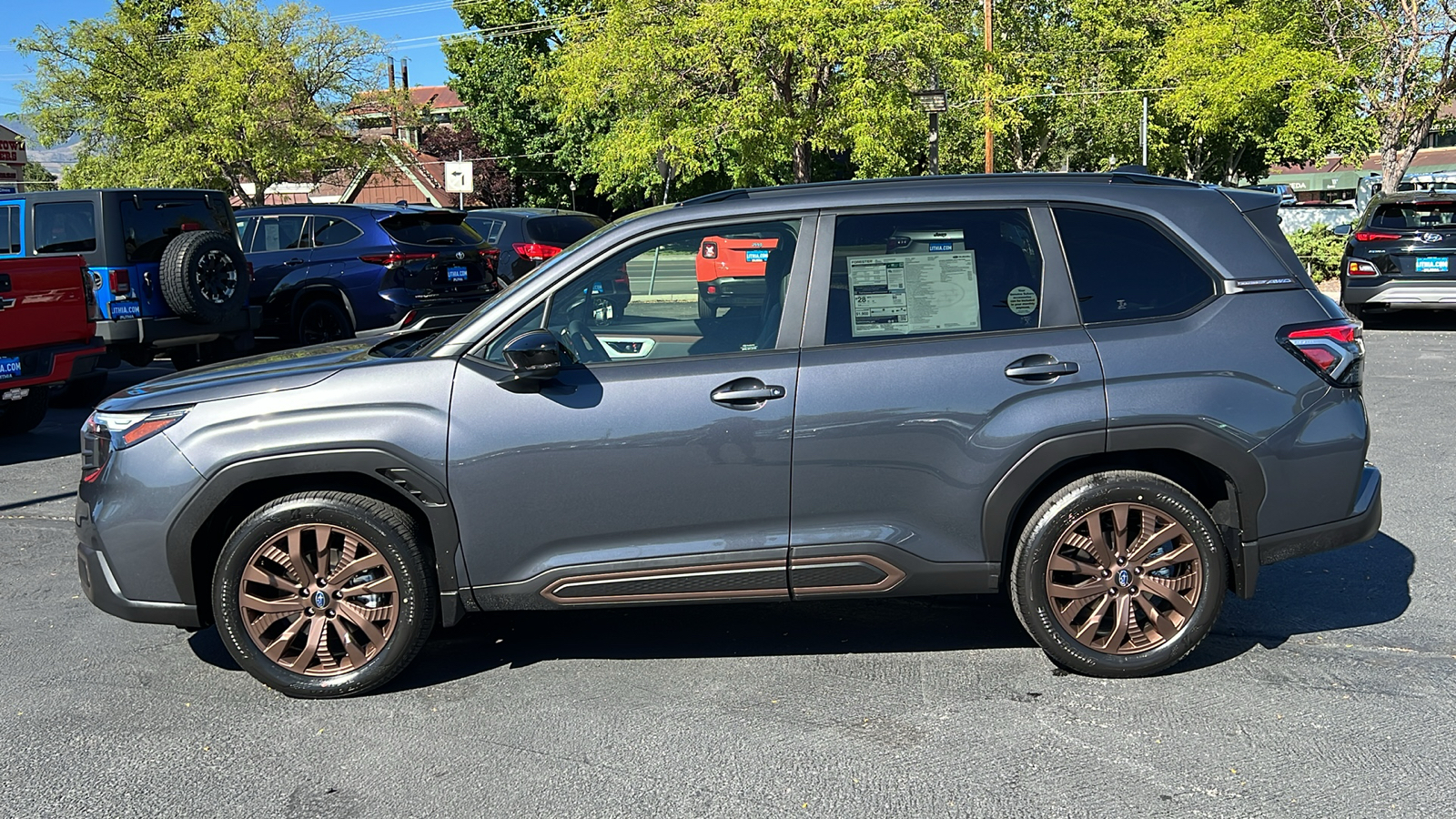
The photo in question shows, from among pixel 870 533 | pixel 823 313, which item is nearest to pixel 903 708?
pixel 870 533

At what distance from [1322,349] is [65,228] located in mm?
10658

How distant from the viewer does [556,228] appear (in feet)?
54.9

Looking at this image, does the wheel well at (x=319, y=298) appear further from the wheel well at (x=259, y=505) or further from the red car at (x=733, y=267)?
the red car at (x=733, y=267)

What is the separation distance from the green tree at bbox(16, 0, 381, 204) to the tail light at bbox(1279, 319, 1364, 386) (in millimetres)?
30162

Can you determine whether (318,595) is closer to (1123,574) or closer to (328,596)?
(328,596)

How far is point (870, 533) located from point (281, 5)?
107 ft

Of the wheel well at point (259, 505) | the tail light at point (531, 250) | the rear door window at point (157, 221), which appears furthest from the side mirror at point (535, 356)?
the tail light at point (531, 250)

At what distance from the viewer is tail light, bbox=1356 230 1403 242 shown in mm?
14266

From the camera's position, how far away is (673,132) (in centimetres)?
2183

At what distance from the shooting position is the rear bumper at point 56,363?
9039 mm

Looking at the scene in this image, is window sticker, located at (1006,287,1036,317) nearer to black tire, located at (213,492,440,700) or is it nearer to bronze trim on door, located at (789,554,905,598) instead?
bronze trim on door, located at (789,554,905,598)

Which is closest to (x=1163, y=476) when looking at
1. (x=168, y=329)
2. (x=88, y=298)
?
(x=88, y=298)

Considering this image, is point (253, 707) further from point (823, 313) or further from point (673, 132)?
point (673, 132)

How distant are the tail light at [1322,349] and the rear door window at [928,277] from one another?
2.99 ft
